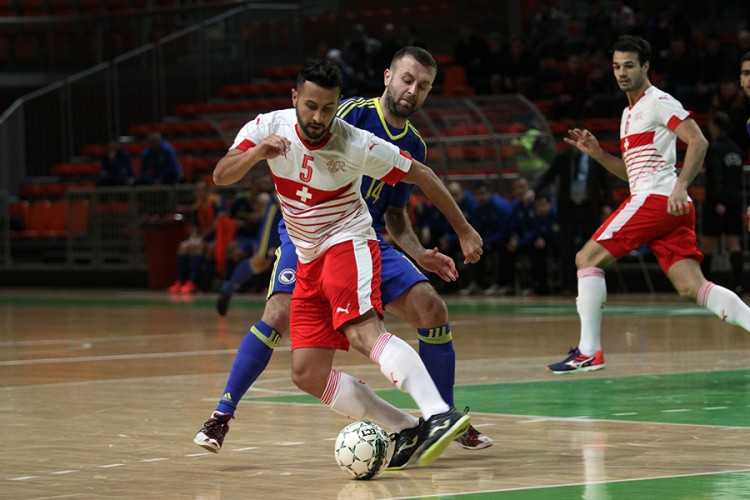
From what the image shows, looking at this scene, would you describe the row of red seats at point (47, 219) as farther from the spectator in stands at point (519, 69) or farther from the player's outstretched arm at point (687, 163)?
the player's outstretched arm at point (687, 163)

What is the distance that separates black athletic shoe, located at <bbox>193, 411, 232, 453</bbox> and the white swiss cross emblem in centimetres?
109

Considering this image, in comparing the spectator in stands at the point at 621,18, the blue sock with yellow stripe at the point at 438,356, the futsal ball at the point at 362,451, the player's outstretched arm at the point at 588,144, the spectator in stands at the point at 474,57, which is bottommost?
the futsal ball at the point at 362,451

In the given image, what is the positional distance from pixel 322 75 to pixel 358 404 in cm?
147

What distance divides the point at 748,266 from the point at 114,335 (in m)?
8.79

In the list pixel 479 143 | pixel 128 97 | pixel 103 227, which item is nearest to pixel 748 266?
pixel 479 143

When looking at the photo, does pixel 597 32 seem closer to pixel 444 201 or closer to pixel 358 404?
pixel 444 201

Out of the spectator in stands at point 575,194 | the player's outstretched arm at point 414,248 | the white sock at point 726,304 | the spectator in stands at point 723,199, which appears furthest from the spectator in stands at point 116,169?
the player's outstretched arm at point 414,248

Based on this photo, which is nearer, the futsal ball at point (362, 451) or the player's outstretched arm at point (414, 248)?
the futsal ball at point (362, 451)

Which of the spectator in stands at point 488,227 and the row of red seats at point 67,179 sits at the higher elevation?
the row of red seats at point 67,179

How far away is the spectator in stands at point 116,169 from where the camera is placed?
2531 cm

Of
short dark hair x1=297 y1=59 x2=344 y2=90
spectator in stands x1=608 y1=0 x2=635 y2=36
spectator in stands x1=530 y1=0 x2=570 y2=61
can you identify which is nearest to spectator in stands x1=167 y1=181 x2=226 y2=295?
spectator in stands x1=530 y1=0 x2=570 y2=61

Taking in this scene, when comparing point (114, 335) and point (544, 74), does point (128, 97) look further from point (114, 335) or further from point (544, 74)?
point (114, 335)

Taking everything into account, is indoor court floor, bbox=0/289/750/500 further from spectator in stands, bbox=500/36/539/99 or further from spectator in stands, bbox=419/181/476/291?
spectator in stands, bbox=500/36/539/99

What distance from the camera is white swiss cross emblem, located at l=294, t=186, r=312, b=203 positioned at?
5.95 meters
